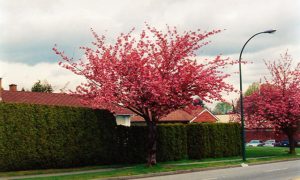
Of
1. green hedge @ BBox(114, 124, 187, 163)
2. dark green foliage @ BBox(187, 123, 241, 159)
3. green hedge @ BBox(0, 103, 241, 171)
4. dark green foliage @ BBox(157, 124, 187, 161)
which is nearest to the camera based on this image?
green hedge @ BBox(0, 103, 241, 171)

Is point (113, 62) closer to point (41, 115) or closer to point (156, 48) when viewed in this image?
point (156, 48)

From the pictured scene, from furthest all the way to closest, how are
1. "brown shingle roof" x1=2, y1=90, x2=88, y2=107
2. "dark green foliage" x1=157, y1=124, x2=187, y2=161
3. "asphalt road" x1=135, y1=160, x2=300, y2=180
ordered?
"brown shingle roof" x1=2, y1=90, x2=88, y2=107, "dark green foliage" x1=157, y1=124, x2=187, y2=161, "asphalt road" x1=135, y1=160, x2=300, y2=180

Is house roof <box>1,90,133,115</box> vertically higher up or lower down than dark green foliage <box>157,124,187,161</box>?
higher up

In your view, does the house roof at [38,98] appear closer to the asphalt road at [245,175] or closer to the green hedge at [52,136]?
the green hedge at [52,136]

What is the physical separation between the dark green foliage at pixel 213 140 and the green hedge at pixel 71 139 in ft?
2.91

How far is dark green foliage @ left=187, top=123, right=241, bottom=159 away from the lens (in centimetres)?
3158

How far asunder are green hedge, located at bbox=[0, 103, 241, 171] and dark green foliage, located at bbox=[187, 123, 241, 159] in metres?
0.89

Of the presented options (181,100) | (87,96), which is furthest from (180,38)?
(87,96)

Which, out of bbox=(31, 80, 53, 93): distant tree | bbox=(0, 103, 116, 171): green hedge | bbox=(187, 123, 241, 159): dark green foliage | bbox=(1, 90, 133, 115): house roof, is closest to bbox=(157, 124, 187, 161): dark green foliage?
bbox=(187, 123, 241, 159): dark green foliage

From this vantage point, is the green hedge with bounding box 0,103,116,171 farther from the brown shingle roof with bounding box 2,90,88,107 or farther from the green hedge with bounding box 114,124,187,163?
the brown shingle roof with bounding box 2,90,88,107

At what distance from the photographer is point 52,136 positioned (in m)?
22.4

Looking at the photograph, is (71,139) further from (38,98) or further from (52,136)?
(38,98)

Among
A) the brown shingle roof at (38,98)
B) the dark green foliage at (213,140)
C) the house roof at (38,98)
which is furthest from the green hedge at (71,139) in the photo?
the brown shingle roof at (38,98)

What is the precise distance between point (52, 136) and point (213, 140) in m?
14.5
